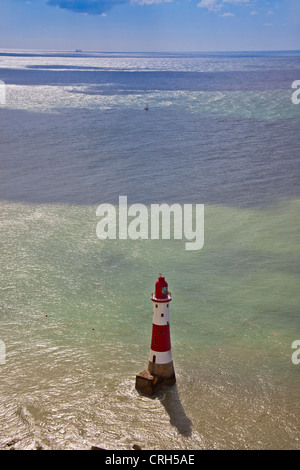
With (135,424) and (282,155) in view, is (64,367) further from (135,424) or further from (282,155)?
(282,155)

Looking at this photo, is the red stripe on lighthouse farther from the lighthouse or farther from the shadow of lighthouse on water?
the shadow of lighthouse on water

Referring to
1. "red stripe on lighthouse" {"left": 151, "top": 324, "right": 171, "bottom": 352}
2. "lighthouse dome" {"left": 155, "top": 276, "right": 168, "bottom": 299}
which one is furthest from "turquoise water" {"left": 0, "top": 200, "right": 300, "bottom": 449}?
"lighthouse dome" {"left": 155, "top": 276, "right": 168, "bottom": 299}

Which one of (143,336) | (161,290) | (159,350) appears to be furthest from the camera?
(143,336)

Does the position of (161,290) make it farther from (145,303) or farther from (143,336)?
(145,303)

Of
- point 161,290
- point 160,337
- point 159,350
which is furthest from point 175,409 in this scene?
point 161,290

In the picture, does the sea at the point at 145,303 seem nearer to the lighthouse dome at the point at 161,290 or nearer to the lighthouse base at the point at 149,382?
the lighthouse base at the point at 149,382

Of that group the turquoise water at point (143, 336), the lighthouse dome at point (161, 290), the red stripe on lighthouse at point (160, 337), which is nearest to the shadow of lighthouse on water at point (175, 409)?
the turquoise water at point (143, 336)
